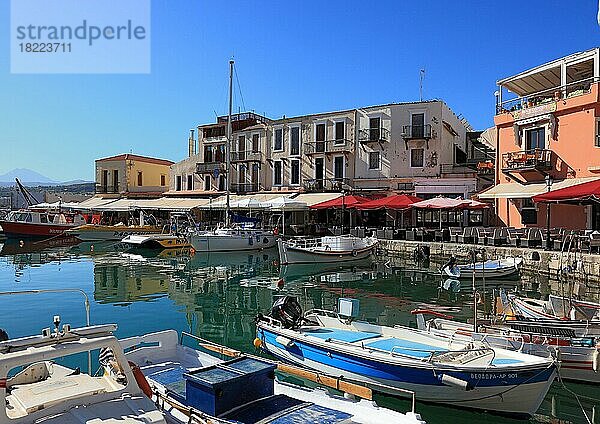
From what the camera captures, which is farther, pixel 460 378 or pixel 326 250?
pixel 326 250

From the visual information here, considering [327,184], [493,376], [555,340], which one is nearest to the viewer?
[493,376]

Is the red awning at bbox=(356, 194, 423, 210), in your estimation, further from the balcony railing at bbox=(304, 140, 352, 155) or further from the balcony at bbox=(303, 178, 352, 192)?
the balcony railing at bbox=(304, 140, 352, 155)

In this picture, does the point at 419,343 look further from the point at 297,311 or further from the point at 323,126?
the point at 323,126

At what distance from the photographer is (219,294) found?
68.6ft

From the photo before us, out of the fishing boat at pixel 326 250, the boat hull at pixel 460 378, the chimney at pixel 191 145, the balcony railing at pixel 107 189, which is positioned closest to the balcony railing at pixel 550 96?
the fishing boat at pixel 326 250

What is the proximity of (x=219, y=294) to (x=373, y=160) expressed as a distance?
23186 mm

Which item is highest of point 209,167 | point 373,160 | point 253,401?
point 209,167

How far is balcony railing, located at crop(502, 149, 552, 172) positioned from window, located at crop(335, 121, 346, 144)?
15.0 metres

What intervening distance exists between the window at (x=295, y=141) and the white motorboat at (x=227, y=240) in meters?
11.6

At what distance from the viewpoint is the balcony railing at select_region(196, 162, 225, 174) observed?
49125 millimetres

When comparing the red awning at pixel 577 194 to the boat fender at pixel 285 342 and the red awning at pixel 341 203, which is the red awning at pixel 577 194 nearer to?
the red awning at pixel 341 203

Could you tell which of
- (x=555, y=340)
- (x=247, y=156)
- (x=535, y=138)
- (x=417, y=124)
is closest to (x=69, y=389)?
(x=555, y=340)

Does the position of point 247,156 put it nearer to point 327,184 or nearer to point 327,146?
point 327,146

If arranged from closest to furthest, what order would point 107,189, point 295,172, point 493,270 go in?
point 493,270
point 295,172
point 107,189
